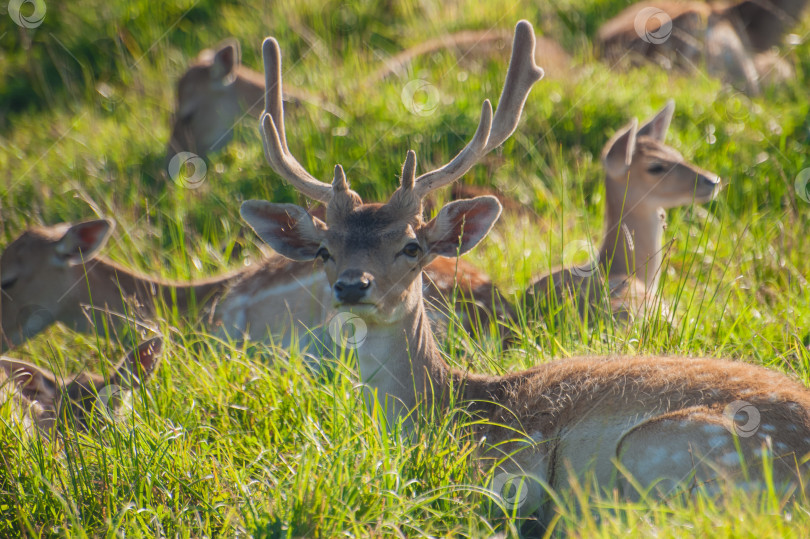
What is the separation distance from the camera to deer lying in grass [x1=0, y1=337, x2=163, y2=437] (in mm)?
4082

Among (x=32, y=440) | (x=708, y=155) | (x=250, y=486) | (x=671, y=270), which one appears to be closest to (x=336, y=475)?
(x=250, y=486)

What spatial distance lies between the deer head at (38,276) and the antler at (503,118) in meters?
2.52

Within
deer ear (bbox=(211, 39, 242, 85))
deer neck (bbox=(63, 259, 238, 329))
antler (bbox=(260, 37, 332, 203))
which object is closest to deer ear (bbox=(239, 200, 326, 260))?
antler (bbox=(260, 37, 332, 203))

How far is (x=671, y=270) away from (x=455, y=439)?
259 centimetres

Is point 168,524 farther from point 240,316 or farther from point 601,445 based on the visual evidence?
point 240,316

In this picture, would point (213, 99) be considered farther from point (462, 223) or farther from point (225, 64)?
point (462, 223)

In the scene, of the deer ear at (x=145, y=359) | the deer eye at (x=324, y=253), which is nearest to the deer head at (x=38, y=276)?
the deer ear at (x=145, y=359)

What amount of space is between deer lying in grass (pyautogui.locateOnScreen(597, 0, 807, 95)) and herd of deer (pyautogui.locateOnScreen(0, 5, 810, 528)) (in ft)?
11.9

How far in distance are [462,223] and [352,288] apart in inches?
23.4

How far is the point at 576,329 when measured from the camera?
4.55 meters

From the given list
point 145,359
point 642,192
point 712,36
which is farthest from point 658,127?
point 712,36

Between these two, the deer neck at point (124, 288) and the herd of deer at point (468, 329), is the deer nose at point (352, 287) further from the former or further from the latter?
the deer neck at point (124, 288)

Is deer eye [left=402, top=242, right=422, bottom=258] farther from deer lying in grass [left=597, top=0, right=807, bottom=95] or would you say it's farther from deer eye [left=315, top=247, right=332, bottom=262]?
deer lying in grass [left=597, top=0, right=807, bottom=95]

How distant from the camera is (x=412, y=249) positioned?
3.99 m
